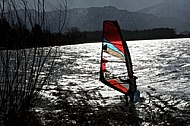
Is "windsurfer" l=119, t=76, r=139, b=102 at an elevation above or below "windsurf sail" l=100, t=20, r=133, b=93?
below

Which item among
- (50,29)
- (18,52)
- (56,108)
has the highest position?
(50,29)

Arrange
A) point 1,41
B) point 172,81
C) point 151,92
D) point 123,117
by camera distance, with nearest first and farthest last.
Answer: point 1,41
point 123,117
point 151,92
point 172,81

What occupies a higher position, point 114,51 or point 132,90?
point 114,51

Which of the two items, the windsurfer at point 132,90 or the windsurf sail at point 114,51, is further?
the windsurfer at point 132,90

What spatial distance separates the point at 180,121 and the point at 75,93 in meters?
5.21

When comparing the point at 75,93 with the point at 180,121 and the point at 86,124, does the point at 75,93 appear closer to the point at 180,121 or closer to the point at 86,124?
the point at 86,124

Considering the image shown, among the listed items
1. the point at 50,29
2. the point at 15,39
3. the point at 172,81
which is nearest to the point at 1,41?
the point at 15,39

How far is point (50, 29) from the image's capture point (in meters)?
4.01

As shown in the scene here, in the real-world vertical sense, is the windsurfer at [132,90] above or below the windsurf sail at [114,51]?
below

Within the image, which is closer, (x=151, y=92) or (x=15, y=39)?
(x=15, y=39)

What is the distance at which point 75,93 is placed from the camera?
10.9 meters

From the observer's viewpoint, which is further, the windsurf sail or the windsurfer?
the windsurfer

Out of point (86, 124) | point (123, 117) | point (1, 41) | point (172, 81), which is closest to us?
point (1, 41)

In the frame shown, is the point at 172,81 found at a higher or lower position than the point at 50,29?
lower
